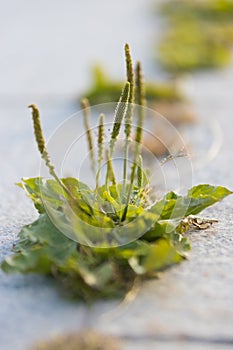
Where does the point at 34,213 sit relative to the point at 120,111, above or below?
below

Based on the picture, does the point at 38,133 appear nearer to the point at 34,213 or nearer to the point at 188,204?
the point at 188,204

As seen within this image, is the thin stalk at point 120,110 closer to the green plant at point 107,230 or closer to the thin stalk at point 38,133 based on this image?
the green plant at point 107,230

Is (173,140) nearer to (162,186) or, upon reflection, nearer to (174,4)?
(162,186)

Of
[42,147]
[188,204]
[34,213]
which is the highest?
[42,147]

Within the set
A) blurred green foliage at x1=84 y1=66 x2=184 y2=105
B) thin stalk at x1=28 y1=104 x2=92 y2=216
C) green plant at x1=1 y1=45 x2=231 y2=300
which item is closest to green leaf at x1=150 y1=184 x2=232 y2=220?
green plant at x1=1 y1=45 x2=231 y2=300

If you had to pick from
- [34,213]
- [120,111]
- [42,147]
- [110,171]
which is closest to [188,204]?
[110,171]

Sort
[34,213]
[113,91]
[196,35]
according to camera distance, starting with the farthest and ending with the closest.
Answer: [196,35] → [113,91] → [34,213]

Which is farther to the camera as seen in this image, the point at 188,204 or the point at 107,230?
the point at 188,204

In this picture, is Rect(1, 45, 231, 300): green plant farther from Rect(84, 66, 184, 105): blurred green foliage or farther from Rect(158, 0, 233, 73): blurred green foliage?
Rect(158, 0, 233, 73): blurred green foliage
